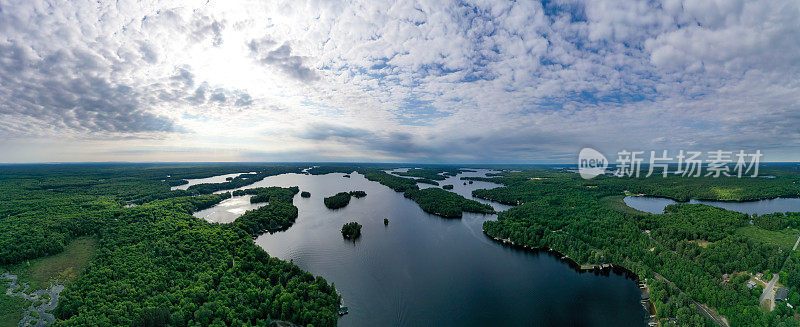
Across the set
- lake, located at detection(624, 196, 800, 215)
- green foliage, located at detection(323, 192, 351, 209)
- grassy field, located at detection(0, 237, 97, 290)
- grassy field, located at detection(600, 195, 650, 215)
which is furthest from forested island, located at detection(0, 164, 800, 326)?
green foliage, located at detection(323, 192, 351, 209)

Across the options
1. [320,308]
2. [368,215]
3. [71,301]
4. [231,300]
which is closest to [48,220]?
[71,301]

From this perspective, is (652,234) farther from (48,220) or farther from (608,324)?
(48,220)

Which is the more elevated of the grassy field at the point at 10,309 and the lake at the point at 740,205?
the lake at the point at 740,205

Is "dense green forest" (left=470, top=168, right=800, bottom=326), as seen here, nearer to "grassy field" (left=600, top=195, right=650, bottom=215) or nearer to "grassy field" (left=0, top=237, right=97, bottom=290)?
"grassy field" (left=600, top=195, right=650, bottom=215)

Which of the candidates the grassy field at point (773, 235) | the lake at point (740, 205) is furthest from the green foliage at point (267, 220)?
the lake at point (740, 205)

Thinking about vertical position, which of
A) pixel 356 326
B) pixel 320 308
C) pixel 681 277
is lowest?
pixel 356 326

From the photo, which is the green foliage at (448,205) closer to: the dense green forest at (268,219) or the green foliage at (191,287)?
the dense green forest at (268,219)

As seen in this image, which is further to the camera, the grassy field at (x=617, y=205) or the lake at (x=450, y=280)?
the grassy field at (x=617, y=205)
